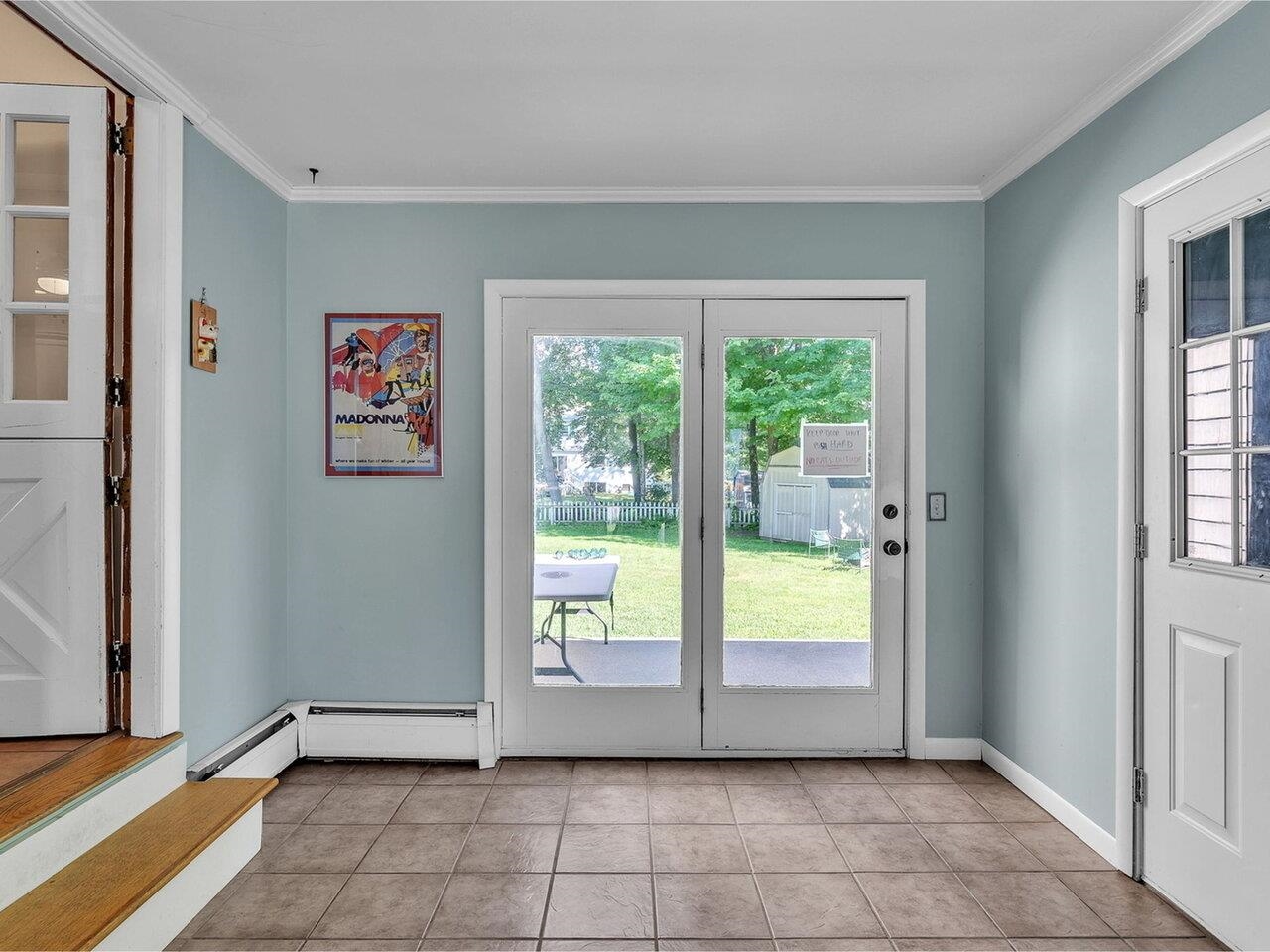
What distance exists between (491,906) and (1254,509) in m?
2.33

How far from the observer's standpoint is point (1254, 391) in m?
1.90

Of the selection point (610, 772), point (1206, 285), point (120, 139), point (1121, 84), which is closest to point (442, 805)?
point (610, 772)

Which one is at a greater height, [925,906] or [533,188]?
[533,188]

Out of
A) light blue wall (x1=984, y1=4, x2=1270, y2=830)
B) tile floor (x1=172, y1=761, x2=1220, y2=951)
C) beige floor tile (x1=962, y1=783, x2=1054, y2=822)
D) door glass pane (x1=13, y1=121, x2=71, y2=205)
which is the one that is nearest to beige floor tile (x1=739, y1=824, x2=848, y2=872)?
tile floor (x1=172, y1=761, x2=1220, y2=951)

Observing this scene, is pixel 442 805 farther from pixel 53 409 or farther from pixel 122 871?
pixel 53 409

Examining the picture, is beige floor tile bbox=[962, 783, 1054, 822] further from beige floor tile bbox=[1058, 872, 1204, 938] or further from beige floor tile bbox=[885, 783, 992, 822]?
beige floor tile bbox=[1058, 872, 1204, 938]

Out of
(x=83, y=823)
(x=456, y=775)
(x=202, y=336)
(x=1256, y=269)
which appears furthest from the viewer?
(x=456, y=775)

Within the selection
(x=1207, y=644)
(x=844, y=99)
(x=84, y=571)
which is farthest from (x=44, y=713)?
(x=1207, y=644)

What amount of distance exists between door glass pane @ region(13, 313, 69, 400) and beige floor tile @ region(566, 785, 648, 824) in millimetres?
2233

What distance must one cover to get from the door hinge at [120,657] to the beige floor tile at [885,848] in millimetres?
2425

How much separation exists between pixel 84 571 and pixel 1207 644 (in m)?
3.34

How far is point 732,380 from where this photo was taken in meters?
3.31

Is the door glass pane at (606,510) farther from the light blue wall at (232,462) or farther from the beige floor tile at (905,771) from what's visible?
the light blue wall at (232,462)

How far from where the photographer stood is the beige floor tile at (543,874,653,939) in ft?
6.73
